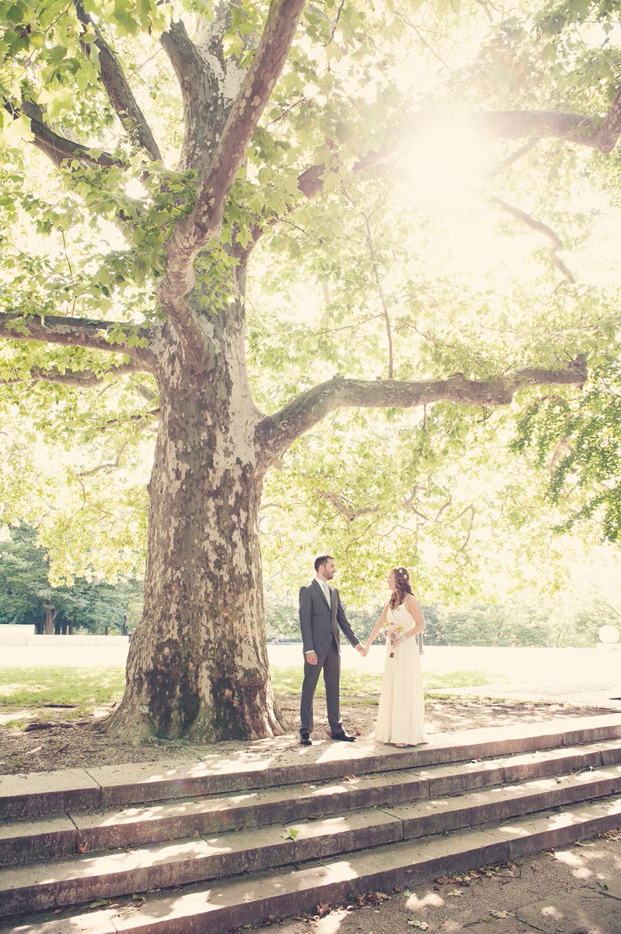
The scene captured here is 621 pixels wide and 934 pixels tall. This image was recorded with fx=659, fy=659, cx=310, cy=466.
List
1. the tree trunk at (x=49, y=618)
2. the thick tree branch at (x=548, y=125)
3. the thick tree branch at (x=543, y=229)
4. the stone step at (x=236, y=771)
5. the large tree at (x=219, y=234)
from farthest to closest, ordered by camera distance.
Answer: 1. the tree trunk at (x=49, y=618)
2. the thick tree branch at (x=543, y=229)
3. the thick tree branch at (x=548, y=125)
4. the large tree at (x=219, y=234)
5. the stone step at (x=236, y=771)

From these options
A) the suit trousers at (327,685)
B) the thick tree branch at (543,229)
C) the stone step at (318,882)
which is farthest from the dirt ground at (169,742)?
the thick tree branch at (543,229)

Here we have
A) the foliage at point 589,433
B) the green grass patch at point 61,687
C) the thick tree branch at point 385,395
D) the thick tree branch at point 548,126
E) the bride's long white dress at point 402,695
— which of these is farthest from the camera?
the foliage at point 589,433

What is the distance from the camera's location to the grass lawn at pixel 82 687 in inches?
387

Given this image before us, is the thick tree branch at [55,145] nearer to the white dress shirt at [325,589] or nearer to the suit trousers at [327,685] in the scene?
the white dress shirt at [325,589]

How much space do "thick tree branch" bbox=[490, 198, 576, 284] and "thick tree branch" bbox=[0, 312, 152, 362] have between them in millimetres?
7738

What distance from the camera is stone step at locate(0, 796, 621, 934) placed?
12.8 feet

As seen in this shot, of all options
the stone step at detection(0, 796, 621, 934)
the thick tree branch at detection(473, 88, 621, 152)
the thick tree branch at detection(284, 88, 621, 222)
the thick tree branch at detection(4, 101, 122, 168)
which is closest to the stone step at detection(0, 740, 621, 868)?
the stone step at detection(0, 796, 621, 934)

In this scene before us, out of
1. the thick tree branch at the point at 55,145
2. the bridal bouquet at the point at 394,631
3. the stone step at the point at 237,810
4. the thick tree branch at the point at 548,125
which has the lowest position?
the stone step at the point at 237,810


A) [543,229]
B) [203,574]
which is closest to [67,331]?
[203,574]

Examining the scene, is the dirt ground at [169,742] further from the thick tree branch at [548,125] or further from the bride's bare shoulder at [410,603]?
the thick tree branch at [548,125]

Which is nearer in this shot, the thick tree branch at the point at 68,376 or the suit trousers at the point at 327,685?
the suit trousers at the point at 327,685

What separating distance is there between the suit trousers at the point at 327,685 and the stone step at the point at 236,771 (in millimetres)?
350

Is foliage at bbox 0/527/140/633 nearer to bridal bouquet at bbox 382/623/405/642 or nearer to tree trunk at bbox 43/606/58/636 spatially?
tree trunk at bbox 43/606/58/636

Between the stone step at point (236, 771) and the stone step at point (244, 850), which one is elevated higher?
the stone step at point (236, 771)
